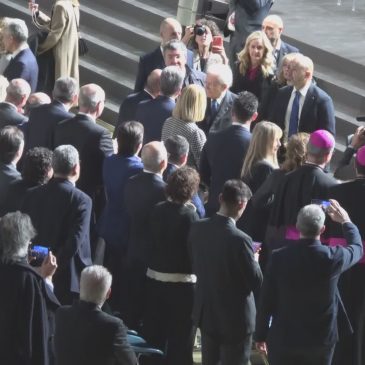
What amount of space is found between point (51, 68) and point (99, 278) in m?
7.18

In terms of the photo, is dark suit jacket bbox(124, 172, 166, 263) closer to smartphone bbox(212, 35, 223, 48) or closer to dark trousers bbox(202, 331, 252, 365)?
dark trousers bbox(202, 331, 252, 365)

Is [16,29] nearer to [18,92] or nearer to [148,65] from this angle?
[148,65]

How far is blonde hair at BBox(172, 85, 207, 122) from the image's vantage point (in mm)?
11609

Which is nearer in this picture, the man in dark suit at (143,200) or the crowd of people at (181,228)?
the crowd of people at (181,228)

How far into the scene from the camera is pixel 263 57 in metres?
13.4

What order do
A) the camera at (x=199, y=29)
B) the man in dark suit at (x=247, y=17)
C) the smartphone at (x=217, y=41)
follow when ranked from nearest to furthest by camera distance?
the camera at (x=199, y=29) < the smartphone at (x=217, y=41) < the man in dark suit at (x=247, y=17)

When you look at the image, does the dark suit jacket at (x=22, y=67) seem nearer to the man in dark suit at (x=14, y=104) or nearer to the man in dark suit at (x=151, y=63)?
the man in dark suit at (x=151, y=63)

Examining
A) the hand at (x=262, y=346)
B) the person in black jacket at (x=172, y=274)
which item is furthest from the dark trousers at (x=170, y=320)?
the hand at (x=262, y=346)

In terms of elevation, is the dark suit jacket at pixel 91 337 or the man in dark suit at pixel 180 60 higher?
the man in dark suit at pixel 180 60

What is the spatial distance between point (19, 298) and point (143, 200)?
1675mm

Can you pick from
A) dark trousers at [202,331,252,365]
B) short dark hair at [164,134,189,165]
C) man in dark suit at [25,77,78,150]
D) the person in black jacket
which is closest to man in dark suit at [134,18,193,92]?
man in dark suit at [25,77,78,150]

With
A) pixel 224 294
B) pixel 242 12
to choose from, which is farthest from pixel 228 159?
pixel 242 12

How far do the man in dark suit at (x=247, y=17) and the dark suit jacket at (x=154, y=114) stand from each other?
287cm

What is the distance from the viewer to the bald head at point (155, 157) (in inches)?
410
